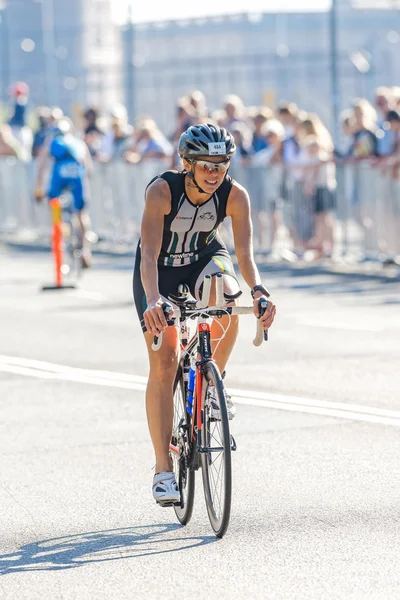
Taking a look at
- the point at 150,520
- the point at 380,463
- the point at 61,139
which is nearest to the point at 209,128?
the point at 150,520

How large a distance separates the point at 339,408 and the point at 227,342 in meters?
2.70

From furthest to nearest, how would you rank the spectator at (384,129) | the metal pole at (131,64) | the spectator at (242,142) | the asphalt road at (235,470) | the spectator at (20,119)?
the metal pole at (131,64) < the spectator at (20,119) < the spectator at (242,142) < the spectator at (384,129) < the asphalt road at (235,470)

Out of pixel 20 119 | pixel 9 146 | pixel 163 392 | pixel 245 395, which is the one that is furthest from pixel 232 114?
pixel 163 392

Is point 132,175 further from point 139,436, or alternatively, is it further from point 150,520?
point 150,520

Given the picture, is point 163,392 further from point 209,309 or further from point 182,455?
point 209,309

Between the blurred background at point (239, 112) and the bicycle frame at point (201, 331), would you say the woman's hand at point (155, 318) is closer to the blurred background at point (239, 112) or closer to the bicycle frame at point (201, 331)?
the bicycle frame at point (201, 331)

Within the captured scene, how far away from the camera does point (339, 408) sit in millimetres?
9148

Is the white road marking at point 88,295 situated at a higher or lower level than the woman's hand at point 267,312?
lower

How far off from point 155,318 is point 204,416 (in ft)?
1.71

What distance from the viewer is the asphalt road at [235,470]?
5633 millimetres

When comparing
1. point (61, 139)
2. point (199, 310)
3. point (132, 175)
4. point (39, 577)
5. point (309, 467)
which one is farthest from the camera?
point (132, 175)

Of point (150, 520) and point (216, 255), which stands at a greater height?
point (216, 255)

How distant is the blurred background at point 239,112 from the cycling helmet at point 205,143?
415 inches

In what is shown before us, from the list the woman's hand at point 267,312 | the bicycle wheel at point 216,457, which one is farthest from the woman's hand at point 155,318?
the woman's hand at point 267,312
